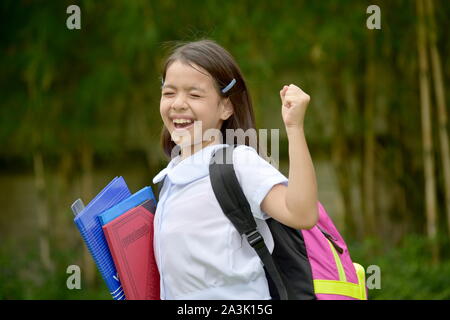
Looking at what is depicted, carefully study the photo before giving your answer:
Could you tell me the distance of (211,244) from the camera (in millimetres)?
1287

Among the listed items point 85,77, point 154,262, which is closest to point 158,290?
point 154,262

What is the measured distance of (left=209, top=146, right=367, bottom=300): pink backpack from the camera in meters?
1.28

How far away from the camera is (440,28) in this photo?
376 cm

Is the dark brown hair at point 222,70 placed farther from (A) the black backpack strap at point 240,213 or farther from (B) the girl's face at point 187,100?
(A) the black backpack strap at point 240,213

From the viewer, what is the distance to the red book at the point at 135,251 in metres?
1.36

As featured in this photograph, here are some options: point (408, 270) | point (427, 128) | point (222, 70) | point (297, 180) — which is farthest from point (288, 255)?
point (427, 128)

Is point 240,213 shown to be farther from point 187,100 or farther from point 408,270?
point 408,270

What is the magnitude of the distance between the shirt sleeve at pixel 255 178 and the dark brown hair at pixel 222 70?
18 centimetres

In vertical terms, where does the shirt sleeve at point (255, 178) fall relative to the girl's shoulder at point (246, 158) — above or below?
below

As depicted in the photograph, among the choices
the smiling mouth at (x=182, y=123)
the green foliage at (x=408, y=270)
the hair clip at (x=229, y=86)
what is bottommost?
the green foliage at (x=408, y=270)

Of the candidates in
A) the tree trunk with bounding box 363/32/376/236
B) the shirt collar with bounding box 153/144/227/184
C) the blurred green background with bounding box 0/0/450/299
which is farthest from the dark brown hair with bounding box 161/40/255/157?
the tree trunk with bounding box 363/32/376/236

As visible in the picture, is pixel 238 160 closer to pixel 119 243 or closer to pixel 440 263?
pixel 119 243

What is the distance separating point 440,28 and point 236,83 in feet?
8.79

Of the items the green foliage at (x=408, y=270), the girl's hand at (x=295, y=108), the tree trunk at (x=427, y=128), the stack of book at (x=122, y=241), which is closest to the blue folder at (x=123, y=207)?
the stack of book at (x=122, y=241)
